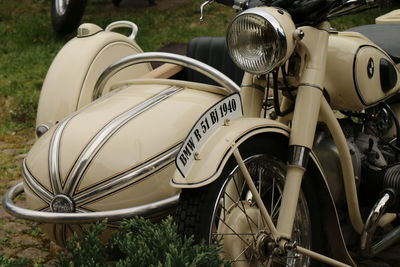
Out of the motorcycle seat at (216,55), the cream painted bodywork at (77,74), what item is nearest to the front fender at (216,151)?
the cream painted bodywork at (77,74)

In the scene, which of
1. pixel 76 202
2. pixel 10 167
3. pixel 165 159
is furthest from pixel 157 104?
pixel 10 167

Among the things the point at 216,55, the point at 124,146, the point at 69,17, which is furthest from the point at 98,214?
the point at 69,17

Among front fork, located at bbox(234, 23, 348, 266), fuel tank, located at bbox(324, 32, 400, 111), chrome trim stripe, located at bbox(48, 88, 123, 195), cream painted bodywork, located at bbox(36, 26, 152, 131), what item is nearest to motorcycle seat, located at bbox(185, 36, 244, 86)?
cream painted bodywork, located at bbox(36, 26, 152, 131)

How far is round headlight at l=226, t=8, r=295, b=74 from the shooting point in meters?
2.60

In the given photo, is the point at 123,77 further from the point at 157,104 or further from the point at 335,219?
the point at 335,219

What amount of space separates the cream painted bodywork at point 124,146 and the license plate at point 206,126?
18.5 inches

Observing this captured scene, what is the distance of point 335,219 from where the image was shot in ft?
10.1

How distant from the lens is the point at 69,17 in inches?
332

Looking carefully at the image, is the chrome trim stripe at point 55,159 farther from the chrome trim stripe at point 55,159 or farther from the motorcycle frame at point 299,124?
the motorcycle frame at point 299,124

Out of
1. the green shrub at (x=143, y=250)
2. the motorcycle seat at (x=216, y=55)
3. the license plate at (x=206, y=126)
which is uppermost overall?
the license plate at (x=206, y=126)

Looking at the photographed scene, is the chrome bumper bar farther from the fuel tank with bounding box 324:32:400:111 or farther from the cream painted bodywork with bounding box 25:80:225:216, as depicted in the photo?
the fuel tank with bounding box 324:32:400:111

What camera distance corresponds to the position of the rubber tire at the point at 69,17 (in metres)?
8.23

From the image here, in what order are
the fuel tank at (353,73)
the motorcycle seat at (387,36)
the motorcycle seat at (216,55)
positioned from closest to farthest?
1. the fuel tank at (353,73)
2. the motorcycle seat at (387,36)
3. the motorcycle seat at (216,55)

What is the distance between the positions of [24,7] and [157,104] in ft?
28.7
